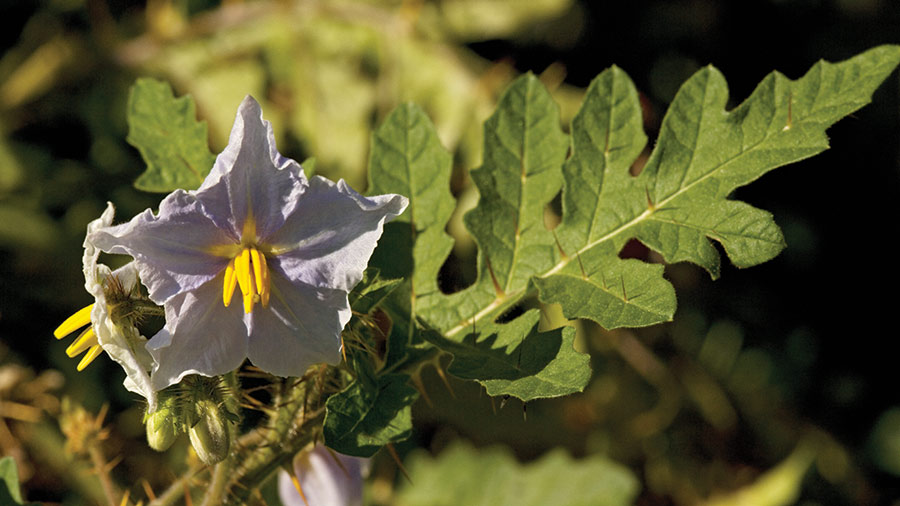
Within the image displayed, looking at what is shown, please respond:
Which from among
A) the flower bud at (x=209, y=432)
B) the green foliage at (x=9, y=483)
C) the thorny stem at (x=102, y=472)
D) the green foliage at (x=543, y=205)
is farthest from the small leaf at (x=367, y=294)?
the green foliage at (x=9, y=483)

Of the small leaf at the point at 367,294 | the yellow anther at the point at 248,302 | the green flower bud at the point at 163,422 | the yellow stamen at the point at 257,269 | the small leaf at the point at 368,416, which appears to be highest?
the yellow stamen at the point at 257,269

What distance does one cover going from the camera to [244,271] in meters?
1.16

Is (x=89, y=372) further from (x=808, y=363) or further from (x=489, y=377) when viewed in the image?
(x=808, y=363)

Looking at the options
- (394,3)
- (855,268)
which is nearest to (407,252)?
(394,3)

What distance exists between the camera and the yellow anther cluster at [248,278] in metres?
1.14

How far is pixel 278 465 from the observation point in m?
1.32

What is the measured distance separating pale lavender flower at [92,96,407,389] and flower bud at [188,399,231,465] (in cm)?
7

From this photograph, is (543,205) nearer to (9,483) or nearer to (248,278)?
(248,278)

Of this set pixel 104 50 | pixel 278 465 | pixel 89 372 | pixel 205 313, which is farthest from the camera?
pixel 104 50

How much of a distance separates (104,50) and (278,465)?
2.64 metres

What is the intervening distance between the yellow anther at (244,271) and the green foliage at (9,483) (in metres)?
0.65

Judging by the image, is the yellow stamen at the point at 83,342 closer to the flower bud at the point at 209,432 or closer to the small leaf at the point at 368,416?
the flower bud at the point at 209,432

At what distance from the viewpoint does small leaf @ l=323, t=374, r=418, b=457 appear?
3.99 feet

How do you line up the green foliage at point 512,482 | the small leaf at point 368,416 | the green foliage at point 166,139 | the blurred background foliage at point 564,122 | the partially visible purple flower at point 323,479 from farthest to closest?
the blurred background foliage at point 564,122 < the green foliage at point 512,482 < the partially visible purple flower at point 323,479 < the green foliage at point 166,139 < the small leaf at point 368,416
